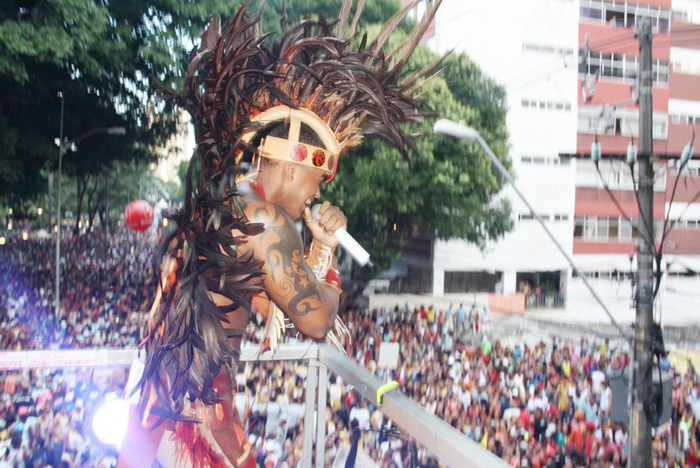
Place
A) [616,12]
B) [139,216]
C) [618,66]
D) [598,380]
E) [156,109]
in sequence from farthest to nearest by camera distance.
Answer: [618,66] → [616,12] → [156,109] → [139,216] → [598,380]

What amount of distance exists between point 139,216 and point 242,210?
12649 mm

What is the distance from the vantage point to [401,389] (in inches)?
112

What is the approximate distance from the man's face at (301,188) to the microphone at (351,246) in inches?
2.4

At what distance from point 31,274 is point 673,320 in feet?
80.1

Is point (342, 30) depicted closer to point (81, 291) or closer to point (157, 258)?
point (157, 258)

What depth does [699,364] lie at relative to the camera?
16.3 metres

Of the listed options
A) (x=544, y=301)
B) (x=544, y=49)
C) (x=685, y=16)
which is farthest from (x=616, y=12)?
(x=544, y=301)

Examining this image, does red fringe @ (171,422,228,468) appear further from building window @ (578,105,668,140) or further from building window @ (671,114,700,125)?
building window @ (671,114,700,125)

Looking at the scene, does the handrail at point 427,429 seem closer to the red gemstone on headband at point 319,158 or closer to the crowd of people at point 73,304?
the red gemstone on headband at point 319,158

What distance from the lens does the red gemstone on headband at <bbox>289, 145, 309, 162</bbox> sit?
2301 mm

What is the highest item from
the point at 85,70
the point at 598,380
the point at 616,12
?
the point at 616,12

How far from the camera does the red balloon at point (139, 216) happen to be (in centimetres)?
1397

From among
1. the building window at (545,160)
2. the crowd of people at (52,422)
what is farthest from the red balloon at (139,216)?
the building window at (545,160)

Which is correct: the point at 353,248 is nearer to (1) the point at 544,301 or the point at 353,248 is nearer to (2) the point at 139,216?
(2) the point at 139,216
